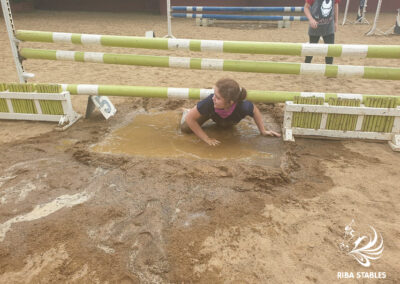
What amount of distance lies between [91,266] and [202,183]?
1.11 metres

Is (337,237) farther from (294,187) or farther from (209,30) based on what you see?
(209,30)

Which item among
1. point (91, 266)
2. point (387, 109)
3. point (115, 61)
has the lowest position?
point (91, 266)

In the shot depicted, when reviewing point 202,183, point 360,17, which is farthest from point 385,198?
point 360,17

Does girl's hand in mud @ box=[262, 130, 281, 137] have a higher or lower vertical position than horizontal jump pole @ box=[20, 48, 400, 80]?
lower

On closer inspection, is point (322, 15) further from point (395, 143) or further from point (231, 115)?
point (231, 115)

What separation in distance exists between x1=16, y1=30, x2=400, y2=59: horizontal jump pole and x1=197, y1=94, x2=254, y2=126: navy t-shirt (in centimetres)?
63

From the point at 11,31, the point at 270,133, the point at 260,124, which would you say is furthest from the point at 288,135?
the point at 11,31

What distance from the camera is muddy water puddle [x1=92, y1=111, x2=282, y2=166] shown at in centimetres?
320

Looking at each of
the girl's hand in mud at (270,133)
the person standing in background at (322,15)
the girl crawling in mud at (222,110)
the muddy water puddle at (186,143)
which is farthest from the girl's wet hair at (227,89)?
the person standing in background at (322,15)

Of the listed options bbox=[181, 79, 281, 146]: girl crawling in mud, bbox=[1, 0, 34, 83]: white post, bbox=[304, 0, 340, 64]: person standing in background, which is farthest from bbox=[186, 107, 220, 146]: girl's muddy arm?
bbox=[304, 0, 340, 64]: person standing in background

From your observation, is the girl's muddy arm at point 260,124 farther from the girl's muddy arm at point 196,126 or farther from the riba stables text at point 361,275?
the riba stables text at point 361,275

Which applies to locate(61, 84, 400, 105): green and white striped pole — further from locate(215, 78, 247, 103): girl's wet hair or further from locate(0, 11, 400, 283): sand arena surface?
locate(215, 78, 247, 103): girl's wet hair

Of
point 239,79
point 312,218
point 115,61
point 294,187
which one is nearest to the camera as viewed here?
point 312,218

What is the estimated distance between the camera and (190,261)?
195cm
